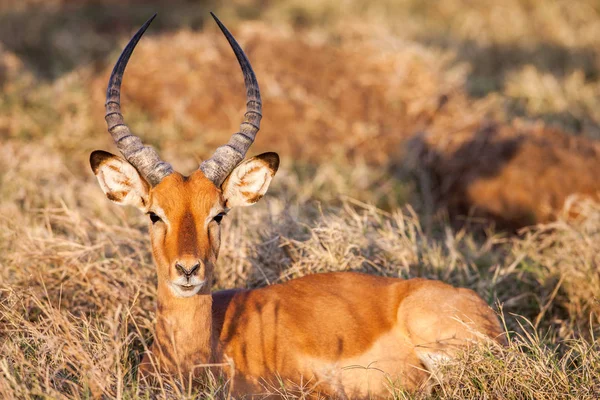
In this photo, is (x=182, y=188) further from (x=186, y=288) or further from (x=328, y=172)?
(x=328, y=172)

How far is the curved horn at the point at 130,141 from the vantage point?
464 centimetres

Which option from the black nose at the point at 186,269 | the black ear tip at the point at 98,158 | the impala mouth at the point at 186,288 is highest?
the black ear tip at the point at 98,158

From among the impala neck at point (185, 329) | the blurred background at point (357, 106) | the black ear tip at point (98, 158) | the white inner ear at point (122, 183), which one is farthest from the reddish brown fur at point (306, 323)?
the blurred background at point (357, 106)

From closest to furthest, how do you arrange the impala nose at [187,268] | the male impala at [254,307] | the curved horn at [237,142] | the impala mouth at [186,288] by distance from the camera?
the impala nose at [187,268] < the impala mouth at [186,288] < the male impala at [254,307] < the curved horn at [237,142]

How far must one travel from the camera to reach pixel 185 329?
4.63 m

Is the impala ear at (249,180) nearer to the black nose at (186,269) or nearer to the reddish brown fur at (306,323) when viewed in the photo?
the reddish brown fur at (306,323)

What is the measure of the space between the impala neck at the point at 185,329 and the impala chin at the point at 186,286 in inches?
8.9

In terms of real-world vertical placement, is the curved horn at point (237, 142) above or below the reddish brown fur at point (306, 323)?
above

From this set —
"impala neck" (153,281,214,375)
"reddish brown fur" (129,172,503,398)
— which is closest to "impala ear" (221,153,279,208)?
"reddish brown fur" (129,172,503,398)

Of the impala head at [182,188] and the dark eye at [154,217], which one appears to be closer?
the impala head at [182,188]

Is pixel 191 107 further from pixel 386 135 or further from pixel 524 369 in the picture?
pixel 524 369

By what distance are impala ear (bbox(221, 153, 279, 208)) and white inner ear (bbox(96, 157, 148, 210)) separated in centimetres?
54

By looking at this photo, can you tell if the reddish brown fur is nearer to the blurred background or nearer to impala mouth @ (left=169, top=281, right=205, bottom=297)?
impala mouth @ (left=169, top=281, right=205, bottom=297)

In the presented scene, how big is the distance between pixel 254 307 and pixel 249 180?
3.12ft
